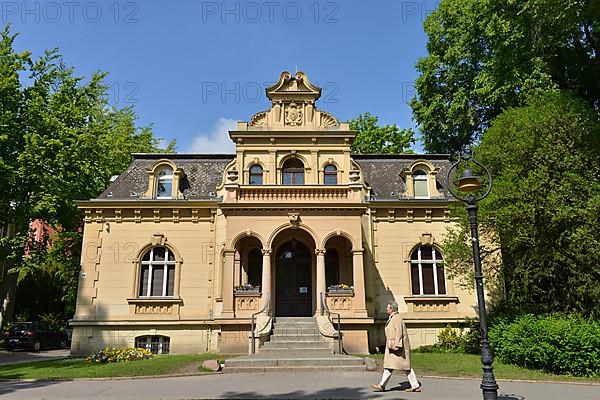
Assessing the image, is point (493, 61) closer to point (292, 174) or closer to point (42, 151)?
point (292, 174)

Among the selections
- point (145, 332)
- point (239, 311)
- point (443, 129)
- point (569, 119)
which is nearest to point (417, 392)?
point (239, 311)

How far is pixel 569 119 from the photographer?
51.0ft

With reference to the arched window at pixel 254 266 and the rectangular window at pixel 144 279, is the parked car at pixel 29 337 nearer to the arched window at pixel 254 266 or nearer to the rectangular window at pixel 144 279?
the rectangular window at pixel 144 279

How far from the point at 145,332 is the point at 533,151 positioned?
664 inches

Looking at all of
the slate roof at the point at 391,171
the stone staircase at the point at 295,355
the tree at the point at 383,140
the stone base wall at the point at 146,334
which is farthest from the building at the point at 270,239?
the tree at the point at 383,140

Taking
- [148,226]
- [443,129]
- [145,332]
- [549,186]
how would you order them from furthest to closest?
[443,129] < [148,226] < [145,332] < [549,186]

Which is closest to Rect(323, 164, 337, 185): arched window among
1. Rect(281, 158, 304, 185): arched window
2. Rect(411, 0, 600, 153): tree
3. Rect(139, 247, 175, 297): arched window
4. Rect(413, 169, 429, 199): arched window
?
Rect(281, 158, 304, 185): arched window

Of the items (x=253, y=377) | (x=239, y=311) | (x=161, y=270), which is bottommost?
(x=253, y=377)

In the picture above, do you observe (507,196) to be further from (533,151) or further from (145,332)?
(145,332)

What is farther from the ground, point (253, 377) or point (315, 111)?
Result: point (315, 111)

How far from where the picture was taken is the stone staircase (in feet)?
45.7

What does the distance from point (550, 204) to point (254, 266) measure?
12087mm

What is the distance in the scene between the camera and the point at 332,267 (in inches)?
829

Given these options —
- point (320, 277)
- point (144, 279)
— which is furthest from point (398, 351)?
point (144, 279)
